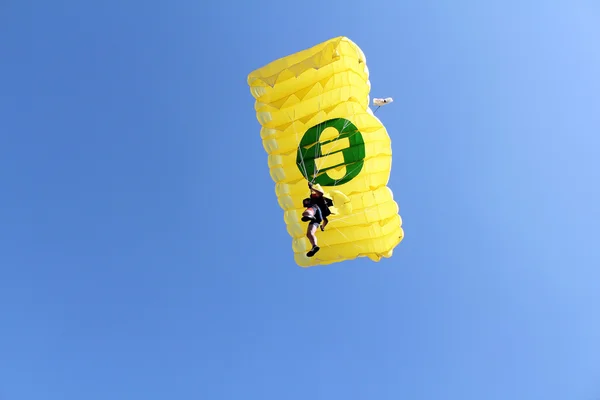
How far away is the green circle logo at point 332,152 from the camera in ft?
29.0

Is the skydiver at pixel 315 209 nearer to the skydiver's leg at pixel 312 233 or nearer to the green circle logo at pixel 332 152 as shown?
the skydiver's leg at pixel 312 233

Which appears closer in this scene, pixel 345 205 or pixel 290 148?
pixel 345 205

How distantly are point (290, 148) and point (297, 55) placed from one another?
2.03 m

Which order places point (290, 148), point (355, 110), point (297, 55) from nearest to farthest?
point (297, 55) < point (355, 110) < point (290, 148)

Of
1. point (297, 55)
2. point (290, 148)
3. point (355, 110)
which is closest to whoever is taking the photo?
point (297, 55)

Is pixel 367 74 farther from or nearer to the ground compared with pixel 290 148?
farther from the ground

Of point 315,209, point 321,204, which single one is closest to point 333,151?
point 321,204

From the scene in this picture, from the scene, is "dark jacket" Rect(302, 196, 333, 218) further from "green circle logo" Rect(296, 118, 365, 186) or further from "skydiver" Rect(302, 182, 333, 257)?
"green circle logo" Rect(296, 118, 365, 186)

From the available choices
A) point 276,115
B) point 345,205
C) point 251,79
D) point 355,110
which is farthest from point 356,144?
point 251,79

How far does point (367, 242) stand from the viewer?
9.02 meters

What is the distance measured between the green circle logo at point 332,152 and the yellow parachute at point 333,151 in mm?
21

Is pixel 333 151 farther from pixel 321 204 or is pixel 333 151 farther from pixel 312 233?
pixel 312 233

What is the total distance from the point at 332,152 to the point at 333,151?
36 mm

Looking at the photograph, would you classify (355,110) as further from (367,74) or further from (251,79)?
(251,79)
